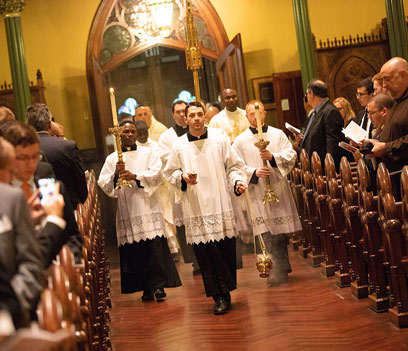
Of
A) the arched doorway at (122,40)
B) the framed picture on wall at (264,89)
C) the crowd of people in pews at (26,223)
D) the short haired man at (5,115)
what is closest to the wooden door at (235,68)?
the arched doorway at (122,40)

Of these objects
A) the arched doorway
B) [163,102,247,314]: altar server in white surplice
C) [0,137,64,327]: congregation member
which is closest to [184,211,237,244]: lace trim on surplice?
[163,102,247,314]: altar server in white surplice

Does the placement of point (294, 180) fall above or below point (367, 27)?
below

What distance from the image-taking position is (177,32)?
1489cm

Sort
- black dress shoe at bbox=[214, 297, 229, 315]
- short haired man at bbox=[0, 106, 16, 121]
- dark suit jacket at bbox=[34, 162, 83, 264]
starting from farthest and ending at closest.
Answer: black dress shoe at bbox=[214, 297, 229, 315] → short haired man at bbox=[0, 106, 16, 121] → dark suit jacket at bbox=[34, 162, 83, 264]

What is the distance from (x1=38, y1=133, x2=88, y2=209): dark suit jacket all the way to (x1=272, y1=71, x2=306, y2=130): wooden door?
27.8ft

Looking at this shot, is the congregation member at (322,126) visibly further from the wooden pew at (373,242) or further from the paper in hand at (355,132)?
the wooden pew at (373,242)

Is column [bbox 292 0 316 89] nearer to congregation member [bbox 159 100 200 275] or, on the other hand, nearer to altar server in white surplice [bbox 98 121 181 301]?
congregation member [bbox 159 100 200 275]

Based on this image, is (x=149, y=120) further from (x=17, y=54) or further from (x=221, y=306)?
(x=221, y=306)

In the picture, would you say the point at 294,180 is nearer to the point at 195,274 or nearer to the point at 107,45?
the point at 195,274

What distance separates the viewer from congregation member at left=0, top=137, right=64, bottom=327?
106 inches

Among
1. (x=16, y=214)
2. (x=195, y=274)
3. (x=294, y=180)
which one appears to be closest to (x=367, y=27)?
(x=294, y=180)

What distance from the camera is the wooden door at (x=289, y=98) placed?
13773 millimetres

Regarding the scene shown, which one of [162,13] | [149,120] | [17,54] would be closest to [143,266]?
[149,120]

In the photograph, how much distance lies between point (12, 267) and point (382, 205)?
3421mm
